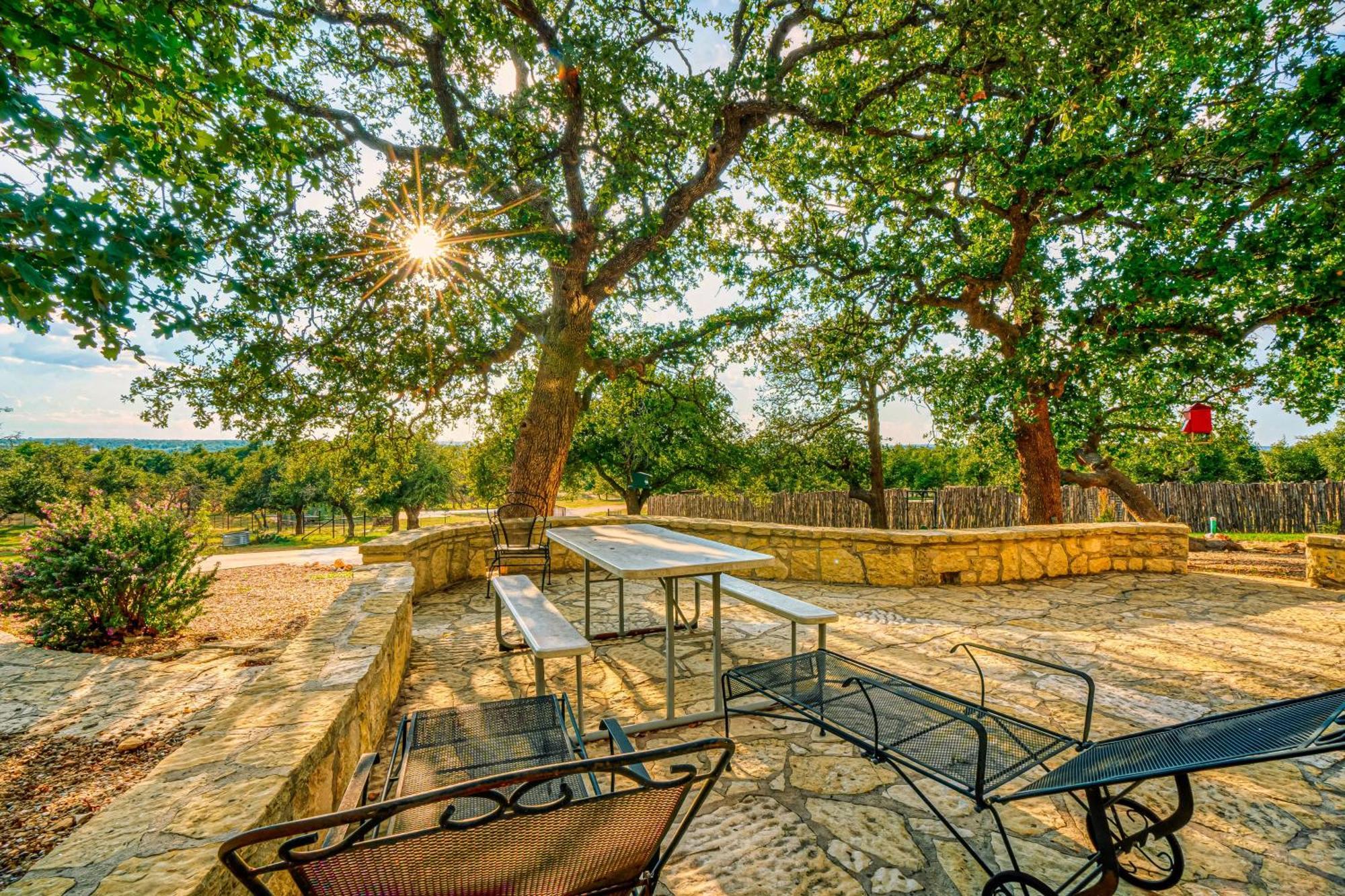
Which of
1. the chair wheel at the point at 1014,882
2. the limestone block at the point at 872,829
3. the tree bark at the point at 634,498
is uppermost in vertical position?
the tree bark at the point at 634,498

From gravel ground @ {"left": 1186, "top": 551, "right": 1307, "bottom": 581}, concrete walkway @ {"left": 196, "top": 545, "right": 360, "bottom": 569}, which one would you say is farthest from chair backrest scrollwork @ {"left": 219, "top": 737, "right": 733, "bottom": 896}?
concrete walkway @ {"left": 196, "top": 545, "right": 360, "bottom": 569}

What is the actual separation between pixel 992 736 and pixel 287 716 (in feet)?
8.45

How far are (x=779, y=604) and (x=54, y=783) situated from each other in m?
3.41

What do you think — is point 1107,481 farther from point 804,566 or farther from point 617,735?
point 617,735

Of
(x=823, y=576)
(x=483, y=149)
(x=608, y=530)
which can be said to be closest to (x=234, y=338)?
(x=483, y=149)

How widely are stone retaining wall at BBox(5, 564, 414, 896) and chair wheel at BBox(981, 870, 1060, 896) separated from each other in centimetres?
192

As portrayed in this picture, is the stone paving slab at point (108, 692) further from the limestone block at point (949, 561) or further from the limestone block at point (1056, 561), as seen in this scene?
the limestone block at point (1056, 561)

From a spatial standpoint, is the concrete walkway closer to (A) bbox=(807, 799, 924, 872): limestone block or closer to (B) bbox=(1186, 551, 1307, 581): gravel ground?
(A) bbox=(807, 799, 924, 872): limestone block

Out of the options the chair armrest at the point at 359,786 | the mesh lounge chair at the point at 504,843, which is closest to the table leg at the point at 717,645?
the mesh lounge chair at the point at 504,843

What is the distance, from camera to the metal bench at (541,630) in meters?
2.45

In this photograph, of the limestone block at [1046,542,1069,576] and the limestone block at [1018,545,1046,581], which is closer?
the limestone block at [1018,545,1046,581]

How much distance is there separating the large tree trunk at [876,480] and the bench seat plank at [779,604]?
10243 mm

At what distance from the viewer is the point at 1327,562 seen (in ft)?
19.1

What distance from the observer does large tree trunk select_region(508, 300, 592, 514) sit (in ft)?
23.3
